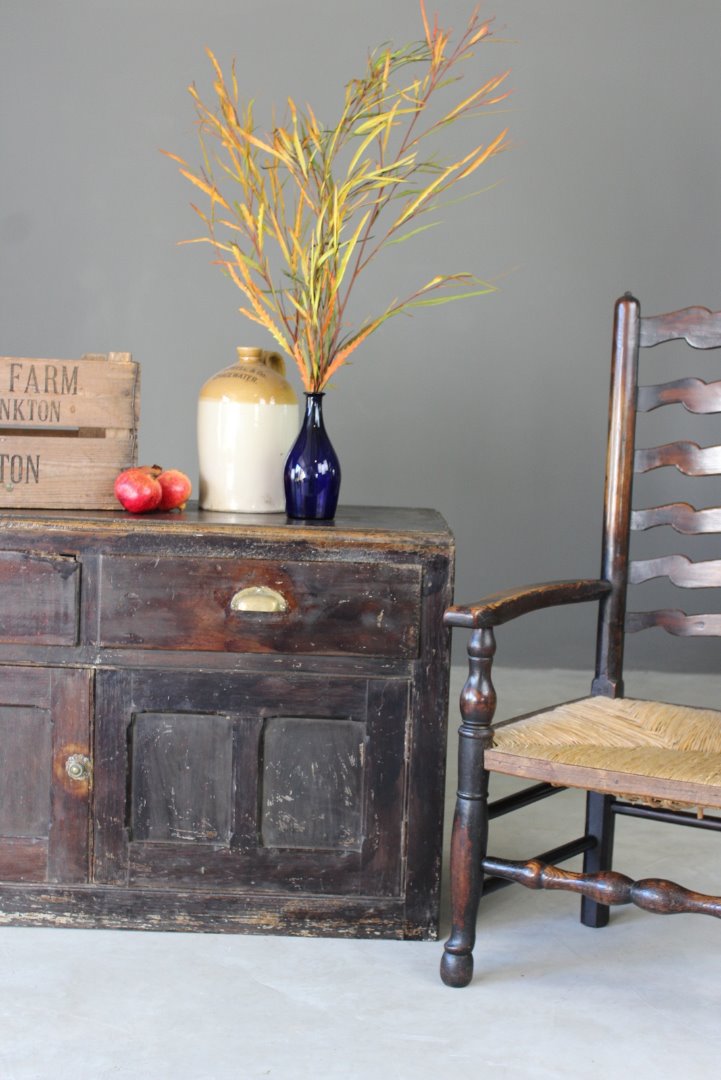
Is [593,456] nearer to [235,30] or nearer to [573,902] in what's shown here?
[235,30]

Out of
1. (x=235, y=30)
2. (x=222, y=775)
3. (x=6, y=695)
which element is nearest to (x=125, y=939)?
(x=222, y=775)

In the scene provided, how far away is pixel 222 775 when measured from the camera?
6.91ft

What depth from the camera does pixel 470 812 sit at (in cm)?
189

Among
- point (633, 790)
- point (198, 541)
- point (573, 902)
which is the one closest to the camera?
point (633, 790)

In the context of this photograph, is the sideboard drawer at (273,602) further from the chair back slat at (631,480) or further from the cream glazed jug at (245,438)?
the chair back slat at (631,480)

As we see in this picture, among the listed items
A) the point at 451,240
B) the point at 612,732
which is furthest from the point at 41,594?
the point at 451,240

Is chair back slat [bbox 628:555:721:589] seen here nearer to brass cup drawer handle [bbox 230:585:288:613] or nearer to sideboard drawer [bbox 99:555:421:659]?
sideboard drawer [bbox 99:555:421:659]

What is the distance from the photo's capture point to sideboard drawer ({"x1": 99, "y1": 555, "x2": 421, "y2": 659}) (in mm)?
2057

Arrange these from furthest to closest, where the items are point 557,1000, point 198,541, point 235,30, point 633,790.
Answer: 1. point 235,30
2. point 198,541
3. point 557,1000
4. point 633,790

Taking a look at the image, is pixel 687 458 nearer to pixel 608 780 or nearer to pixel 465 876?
pixel 608 780

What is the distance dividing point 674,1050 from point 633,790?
15.5 inches

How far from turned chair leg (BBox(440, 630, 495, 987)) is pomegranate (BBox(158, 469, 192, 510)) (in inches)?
26.6

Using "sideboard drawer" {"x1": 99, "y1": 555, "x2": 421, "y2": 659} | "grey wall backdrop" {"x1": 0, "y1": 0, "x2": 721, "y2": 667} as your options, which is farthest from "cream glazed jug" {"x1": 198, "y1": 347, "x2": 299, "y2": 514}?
"grey wall backdrop" {"x1": 0, "y1": 0, "x2": 721, "y2": 667}

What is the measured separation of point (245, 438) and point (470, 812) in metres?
0.85
